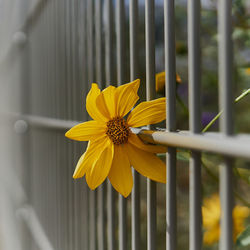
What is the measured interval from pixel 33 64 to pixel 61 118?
0.63m

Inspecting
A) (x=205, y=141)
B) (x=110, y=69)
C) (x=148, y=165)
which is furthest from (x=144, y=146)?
(x=110, y=69)

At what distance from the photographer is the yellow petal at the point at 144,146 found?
1.64ft

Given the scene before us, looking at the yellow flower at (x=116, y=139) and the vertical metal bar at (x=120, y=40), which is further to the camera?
the vertical metal bar at (x=120, y=40)

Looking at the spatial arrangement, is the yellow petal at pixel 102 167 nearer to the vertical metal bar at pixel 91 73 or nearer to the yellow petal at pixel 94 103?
the yellow petal at pixel 94 103

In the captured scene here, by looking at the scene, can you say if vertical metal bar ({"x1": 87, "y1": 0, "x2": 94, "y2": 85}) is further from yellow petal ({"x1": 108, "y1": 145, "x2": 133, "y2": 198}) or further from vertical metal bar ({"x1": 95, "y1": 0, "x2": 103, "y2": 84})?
yellow petal ({"x1": 108, "y1": 145, "x2": 133, "y2": 198})

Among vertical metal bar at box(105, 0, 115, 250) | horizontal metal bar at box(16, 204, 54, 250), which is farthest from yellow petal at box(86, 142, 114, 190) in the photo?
horizontal metal bar at box(16, 204, 54, 250)

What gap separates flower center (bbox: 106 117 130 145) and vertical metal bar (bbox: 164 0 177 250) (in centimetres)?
6

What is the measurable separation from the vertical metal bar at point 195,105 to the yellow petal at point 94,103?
0.12m

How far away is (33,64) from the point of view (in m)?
1.66

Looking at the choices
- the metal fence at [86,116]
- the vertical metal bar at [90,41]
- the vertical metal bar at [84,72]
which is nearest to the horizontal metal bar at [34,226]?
the metal fence at [86,116]

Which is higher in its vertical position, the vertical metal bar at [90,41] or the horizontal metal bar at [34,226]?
the vertical metal bar at [90,41]

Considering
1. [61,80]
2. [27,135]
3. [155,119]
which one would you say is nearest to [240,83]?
[61,80]

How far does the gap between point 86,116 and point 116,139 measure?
0.37 m

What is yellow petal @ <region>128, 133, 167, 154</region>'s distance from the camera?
0.50 m
